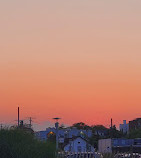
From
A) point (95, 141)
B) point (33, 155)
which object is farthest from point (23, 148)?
point (95, 141)

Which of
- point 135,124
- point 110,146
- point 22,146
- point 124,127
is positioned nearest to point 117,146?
point 110,146

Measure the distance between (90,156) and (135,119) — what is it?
428 ft

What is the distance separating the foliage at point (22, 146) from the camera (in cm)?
2581

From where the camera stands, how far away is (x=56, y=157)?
2872cm

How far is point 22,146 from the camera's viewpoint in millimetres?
26547

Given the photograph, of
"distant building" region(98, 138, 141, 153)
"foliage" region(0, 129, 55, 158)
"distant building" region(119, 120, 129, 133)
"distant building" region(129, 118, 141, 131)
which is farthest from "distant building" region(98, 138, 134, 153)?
"distant building" region(119, 120, 129, 133)

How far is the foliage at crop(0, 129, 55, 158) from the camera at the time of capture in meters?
25.8

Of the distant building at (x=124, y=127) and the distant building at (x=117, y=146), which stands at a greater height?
the distant building at (x=124, y=127)

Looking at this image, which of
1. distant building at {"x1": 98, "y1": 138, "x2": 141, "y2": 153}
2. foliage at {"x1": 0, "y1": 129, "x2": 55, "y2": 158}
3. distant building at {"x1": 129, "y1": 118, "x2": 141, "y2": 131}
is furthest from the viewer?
distant building at {"x1": 129, "y1": 118, "x2": 141, "y2": 131}

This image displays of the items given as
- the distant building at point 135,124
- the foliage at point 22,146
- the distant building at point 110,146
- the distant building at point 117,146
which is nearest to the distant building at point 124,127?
the distant building at point 135,124

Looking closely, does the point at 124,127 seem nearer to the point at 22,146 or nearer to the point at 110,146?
the point at 110,146

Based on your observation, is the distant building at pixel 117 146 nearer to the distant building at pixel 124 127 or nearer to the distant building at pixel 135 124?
the distant building at pixel 135 124

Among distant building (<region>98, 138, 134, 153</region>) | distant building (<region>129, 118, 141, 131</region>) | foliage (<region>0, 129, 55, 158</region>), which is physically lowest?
foliage (<region>0, 129, 55, 158</region>)

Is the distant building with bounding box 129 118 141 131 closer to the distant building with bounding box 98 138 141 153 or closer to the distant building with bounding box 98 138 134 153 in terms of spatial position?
the distant building with bounding box 98 138 141 153
